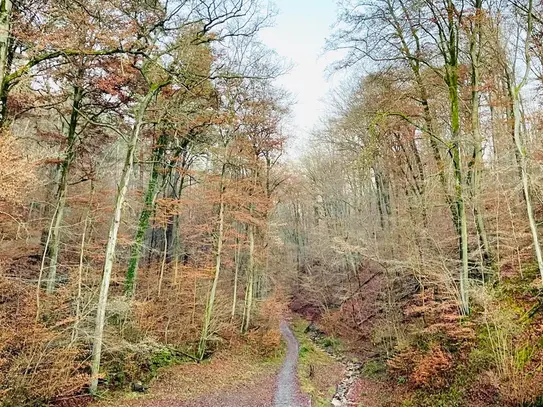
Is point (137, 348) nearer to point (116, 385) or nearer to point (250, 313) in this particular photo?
point (116, 385)

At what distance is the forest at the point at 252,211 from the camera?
285 inches

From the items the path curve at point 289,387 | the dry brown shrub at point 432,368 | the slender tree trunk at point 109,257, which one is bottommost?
the path curve at point 289,387

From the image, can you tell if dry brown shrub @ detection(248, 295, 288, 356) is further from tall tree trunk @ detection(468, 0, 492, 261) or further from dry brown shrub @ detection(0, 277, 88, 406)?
Answer: tall tree trunk @ detection(468, 0, 492, 261)

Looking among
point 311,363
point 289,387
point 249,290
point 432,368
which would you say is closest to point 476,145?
point 432,368

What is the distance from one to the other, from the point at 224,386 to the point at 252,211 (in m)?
7.95

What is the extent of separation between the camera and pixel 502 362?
6.67m


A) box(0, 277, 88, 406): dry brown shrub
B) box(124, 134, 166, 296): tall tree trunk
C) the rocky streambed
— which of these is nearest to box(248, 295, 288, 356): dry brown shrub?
the rocky streambed

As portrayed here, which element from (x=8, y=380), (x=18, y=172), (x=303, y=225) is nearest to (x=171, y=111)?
(x=18, y=172)

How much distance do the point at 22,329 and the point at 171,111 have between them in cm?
674

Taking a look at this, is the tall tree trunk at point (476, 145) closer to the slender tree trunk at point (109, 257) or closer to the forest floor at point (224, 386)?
the forest floor at point (224, 386)

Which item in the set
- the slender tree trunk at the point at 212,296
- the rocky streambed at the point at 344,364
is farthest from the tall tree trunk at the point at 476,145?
the slender tree trunk at the point at 212,296

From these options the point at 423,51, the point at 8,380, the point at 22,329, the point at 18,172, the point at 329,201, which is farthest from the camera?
the point at 329,201

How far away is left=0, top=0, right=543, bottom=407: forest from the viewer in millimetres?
7230

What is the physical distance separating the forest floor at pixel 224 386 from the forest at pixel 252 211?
0.10m
